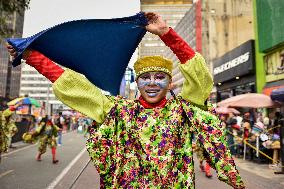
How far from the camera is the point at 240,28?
4847cm

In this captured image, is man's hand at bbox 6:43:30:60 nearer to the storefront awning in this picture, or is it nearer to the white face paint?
the white face paint

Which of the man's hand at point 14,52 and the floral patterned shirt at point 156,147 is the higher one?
the man's hand at point 14,52

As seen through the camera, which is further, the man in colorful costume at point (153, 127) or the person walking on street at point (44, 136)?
the person walking on street at point (44, 136)

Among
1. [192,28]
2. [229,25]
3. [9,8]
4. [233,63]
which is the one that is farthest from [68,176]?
[192,28]

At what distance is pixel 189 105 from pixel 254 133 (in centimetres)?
1028

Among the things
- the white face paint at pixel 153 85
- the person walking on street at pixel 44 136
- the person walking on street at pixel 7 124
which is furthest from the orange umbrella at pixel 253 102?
the white face paint at pixel 153 85

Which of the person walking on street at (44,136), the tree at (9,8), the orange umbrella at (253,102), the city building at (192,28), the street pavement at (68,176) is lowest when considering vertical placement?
the street pavement at (68,176)

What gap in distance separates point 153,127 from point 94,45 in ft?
2.63

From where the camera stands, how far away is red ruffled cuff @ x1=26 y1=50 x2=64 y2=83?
255 centimetres

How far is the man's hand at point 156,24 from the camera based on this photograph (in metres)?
2.49

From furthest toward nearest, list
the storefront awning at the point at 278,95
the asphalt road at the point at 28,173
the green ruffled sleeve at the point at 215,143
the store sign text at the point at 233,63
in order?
the store sign text at the point at 233,63
the storefront awning at the point at 278,95
the asphalt road at the point at 28,173
the green ruffled sleeve at the point at 215,143

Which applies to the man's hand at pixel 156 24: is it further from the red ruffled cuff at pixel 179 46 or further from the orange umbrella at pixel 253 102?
the orange umbrella at pixel 253 102

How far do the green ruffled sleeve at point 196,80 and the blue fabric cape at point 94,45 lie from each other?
476 millimetres

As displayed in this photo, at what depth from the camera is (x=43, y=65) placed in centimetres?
257
